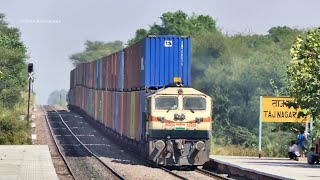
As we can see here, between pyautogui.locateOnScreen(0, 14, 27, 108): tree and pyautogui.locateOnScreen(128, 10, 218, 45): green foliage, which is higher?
pyautogui.locateOnScreen(128, 10, 218, 45): green foliage

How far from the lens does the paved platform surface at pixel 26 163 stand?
2384cm

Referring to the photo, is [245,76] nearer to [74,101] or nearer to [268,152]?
[74,101]

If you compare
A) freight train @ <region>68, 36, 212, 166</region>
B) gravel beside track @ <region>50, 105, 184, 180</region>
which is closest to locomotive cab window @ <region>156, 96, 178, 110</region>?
freight train @ <region>68, 36, 212, 166</region>

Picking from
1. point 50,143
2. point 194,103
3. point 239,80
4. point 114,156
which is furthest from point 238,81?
point 194,103

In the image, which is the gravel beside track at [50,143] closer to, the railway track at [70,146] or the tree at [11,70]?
the railway track at [70,146]

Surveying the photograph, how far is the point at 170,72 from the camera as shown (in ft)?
101

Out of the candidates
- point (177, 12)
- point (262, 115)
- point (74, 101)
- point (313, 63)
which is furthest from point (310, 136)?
point (177, 12)

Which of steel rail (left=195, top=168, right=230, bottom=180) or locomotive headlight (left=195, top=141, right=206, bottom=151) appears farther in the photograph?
locomotive headlight (left=195, top=141, right=206, bottom=151)

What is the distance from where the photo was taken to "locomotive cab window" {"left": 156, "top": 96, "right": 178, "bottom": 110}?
2875cm

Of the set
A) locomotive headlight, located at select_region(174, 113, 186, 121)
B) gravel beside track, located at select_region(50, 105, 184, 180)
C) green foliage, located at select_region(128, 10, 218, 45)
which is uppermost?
green foliage, located at select_region(128, 10, 218, 45)

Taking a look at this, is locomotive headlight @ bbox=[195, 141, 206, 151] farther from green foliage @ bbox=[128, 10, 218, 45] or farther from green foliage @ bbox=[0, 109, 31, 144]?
green foliage @ bbox=[128, 10, 218, 45]

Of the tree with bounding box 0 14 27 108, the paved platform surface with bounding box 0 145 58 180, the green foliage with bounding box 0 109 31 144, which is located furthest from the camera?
the tree with bounding box 0 14 27 108

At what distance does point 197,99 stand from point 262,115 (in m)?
4.65

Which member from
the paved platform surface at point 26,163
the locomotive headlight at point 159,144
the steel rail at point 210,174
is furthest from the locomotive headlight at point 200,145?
the paved platform surface at point 26,163
